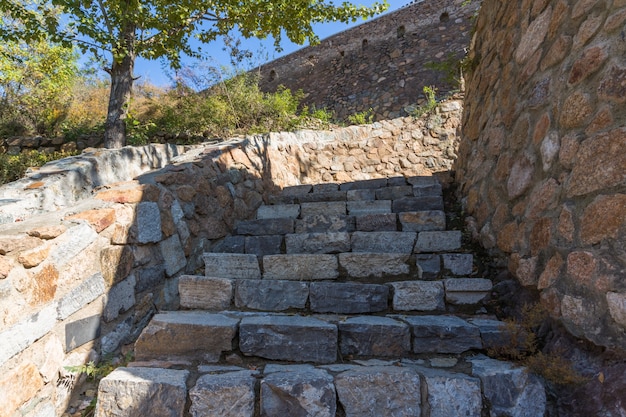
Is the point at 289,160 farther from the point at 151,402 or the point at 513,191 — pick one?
the point at 151,402

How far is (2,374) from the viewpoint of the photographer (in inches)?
55.4

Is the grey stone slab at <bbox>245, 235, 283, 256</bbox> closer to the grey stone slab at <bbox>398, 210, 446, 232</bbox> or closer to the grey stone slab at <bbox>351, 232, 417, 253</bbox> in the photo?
the grey stone slab at <bbox>351, 232, 417, 253</bbox>

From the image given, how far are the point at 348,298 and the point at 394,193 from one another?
1577 mm

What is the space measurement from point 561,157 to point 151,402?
2.03 meters

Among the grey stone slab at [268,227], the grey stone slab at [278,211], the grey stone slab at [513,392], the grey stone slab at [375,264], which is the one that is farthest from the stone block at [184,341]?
the grey stone slab at [278,211]

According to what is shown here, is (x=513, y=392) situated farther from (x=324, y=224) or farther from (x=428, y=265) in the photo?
(x=324, y=224)

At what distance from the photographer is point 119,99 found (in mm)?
5805

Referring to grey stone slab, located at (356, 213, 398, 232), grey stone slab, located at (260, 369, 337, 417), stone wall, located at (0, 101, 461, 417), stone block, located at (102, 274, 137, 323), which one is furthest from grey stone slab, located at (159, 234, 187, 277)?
grey stone slab, located at (356, 213, 398, 232)

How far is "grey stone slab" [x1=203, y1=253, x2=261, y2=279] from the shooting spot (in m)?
2.47

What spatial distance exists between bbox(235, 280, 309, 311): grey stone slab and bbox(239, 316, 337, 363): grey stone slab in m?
0.33

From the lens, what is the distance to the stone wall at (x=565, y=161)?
1333 millimetres

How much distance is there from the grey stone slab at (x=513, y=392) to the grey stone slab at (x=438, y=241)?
1058mm

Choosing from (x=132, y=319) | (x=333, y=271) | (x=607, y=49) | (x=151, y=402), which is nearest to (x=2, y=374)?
(x=151, y=402)

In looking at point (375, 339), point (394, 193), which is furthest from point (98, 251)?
point (394, 193)
